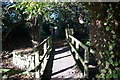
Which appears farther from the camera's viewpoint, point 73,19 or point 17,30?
point 73,19

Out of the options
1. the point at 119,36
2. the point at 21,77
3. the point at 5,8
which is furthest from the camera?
the point at 5,8

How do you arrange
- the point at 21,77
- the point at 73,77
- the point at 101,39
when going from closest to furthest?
the point at 101,39, the point at 73,77, the point at 21,77

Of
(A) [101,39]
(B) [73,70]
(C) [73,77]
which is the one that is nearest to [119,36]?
(A) [101,39]

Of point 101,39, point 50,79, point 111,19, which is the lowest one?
point 50,79

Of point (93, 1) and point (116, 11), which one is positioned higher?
point (93, 1)

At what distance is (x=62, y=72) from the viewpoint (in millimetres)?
4742

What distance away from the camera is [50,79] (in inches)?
173

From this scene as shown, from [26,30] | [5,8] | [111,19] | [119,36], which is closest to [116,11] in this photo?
[111,19]

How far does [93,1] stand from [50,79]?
8.92ft

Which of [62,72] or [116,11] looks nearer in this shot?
[116,11]

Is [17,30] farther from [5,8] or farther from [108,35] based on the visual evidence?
[108,35]

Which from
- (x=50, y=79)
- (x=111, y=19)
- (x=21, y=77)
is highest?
(x=111, y=19)

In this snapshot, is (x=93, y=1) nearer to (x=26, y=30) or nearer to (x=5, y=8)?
(x=5, y=8)

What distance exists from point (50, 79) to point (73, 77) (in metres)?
0.72
